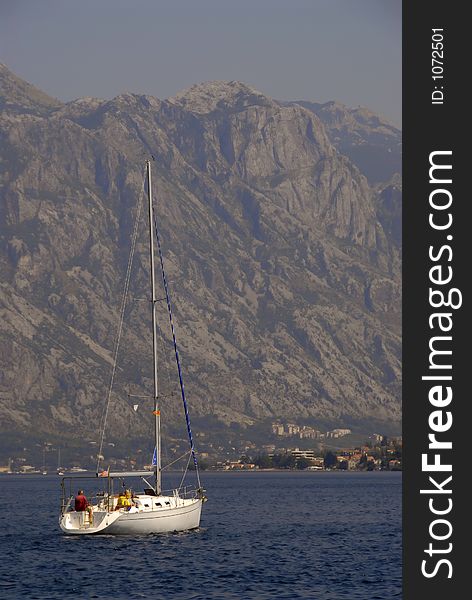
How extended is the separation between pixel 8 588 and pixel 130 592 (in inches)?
319

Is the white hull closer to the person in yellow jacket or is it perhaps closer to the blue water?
the person in yellow jacket

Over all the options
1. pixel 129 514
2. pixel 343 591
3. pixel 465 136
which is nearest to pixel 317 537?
pixel 129 514

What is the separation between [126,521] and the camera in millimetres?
125438

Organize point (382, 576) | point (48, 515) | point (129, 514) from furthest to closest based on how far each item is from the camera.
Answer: point (48, 515) < point (129, 514) < point (382, 576)

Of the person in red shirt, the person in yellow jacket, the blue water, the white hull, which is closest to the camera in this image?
the blue water

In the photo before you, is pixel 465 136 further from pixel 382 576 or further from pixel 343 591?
pixel 382 576

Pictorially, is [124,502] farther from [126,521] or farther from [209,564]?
[209,564]

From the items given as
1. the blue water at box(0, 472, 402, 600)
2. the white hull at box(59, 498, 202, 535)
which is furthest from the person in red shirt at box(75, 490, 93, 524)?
the blue water at box(0, 472, 402, 600)

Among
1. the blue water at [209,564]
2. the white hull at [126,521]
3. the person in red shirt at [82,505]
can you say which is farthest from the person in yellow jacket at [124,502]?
the blue water at [209,564]

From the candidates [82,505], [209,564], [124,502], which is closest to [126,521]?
[124,502]

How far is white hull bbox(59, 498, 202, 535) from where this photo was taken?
125125 millimetres

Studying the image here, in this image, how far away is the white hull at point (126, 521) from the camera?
125125mm

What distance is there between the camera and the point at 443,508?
53.1 meters

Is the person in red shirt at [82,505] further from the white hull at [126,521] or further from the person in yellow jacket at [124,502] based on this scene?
the person in yellow jacket at [124,502]
